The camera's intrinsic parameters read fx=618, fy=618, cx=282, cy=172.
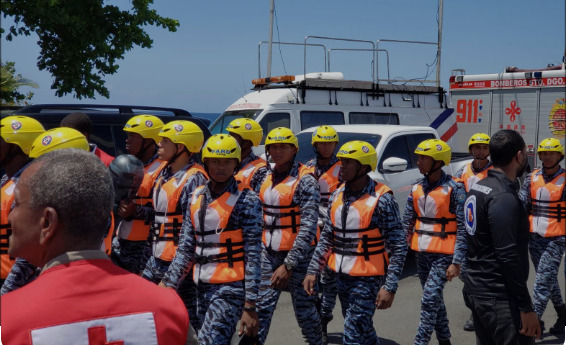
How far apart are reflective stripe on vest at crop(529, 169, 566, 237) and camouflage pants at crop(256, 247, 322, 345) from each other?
295 cm

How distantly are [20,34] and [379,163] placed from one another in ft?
24.1

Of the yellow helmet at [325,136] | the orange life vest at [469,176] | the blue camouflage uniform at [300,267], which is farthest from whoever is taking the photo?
the orange life vest at [469,176]

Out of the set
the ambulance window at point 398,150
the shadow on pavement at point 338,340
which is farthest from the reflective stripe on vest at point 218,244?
the ambulance window at point 398,150

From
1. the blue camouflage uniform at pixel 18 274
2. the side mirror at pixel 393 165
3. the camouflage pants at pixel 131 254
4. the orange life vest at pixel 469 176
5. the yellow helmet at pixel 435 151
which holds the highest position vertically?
the yellow helmet at pixel 435 151

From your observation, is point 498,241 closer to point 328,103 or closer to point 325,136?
point 325,136

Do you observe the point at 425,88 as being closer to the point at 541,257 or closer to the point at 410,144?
the point at 410,144

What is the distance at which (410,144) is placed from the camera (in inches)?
373

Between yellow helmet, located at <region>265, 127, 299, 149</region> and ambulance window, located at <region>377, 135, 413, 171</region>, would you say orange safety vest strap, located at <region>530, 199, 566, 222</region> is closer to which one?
ambulance window, located at <region>377, 135, 413, 171</region>

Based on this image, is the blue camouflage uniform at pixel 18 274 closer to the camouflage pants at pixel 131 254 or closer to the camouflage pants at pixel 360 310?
the camouflage pants at pixel 131 254

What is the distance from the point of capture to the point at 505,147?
402 centimetres

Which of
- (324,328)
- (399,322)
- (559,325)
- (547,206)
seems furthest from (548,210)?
(324,328)

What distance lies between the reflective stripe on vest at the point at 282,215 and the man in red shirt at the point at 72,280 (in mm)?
4121

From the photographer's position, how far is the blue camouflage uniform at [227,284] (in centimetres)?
434

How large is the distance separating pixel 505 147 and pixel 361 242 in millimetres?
1475
